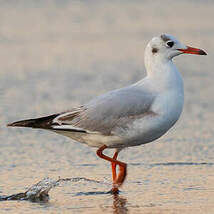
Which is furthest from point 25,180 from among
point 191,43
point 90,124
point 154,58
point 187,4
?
point 187,4

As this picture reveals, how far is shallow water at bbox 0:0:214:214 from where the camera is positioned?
6121mm

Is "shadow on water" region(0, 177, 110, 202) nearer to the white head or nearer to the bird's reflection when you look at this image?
the bird's reflection

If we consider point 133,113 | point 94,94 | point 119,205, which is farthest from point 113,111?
point 94,94

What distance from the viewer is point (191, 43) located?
13367 mm

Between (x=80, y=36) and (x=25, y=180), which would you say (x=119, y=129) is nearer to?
(x=25, y=180)

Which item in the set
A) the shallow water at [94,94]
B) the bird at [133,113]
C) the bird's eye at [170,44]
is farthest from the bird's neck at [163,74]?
the shallow water at [94,94]

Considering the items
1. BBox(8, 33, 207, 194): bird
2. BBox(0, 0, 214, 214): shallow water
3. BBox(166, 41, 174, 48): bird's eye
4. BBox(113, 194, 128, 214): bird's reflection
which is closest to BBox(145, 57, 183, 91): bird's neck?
BBox(8, 33, 207, 194): bird

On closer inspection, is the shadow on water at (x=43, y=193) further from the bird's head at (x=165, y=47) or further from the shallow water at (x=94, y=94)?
the bird's head at (x=165, y=47)

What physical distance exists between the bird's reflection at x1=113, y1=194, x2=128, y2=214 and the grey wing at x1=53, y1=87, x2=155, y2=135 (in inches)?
24.3

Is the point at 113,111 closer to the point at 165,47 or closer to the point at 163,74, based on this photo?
the point at 163,74

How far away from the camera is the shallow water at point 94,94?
6.12 metres

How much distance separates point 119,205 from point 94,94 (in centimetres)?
447

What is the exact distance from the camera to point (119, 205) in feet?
19.2

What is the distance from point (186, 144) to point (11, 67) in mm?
4575
